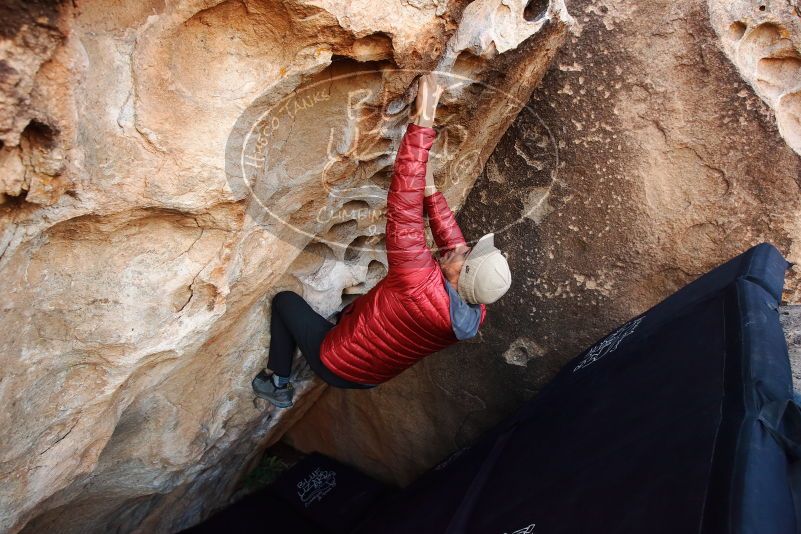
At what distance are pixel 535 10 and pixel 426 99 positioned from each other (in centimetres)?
39

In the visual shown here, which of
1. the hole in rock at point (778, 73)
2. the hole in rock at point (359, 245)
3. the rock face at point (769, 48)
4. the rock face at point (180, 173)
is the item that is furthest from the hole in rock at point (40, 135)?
the hole in rock at point (778, 73)

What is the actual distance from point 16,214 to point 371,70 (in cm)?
79

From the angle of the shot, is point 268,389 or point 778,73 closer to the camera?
point 778,73

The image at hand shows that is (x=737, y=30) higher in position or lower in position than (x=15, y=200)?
higher

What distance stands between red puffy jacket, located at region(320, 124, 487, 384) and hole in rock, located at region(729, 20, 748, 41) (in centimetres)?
88

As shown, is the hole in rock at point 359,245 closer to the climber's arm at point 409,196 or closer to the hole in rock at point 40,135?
the climber's arm at point 409,196

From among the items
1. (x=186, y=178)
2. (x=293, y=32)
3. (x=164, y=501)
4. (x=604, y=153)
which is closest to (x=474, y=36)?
(x=293, y=32)

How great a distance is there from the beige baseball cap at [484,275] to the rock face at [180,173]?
374 mm

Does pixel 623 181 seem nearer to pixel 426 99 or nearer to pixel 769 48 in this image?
pixel 769 48

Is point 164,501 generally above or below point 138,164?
below

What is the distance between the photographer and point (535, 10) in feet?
4.88

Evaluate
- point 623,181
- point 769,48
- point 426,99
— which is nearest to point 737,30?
point 769,48

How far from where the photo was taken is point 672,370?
136cm

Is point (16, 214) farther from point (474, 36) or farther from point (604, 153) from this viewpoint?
point (604, 153)
